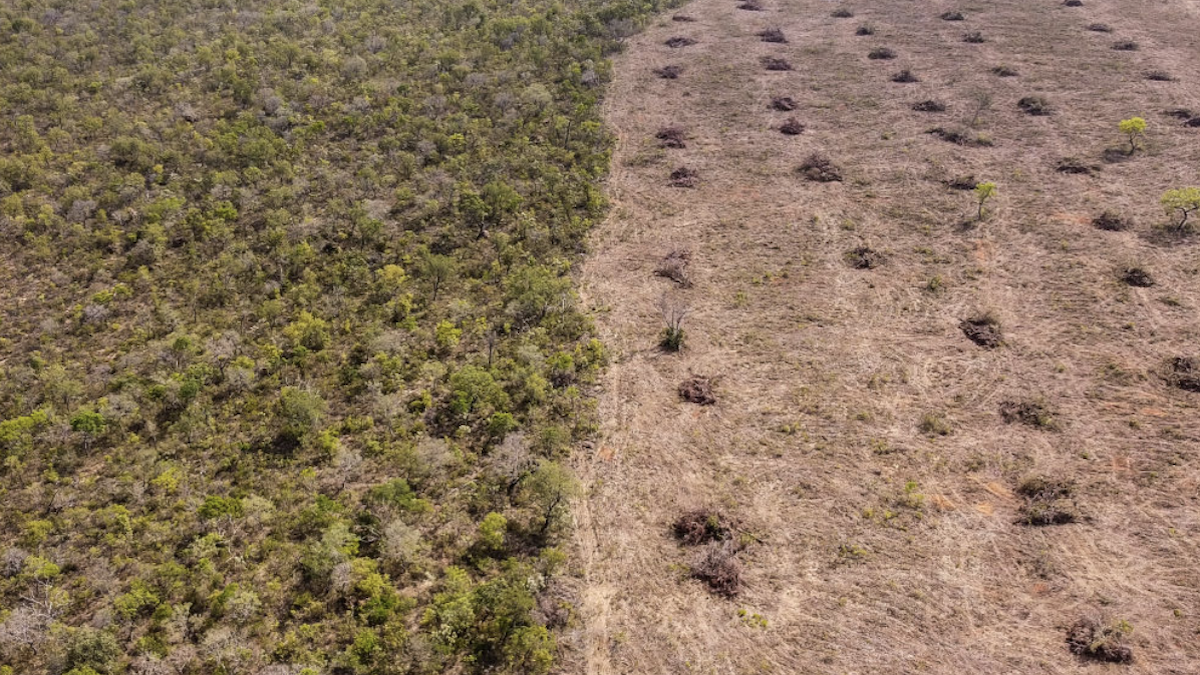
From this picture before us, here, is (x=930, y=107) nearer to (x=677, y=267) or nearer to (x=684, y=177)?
(x=684, y=177)

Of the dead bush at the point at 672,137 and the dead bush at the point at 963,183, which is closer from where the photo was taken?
the dead bush at the point at 963,183

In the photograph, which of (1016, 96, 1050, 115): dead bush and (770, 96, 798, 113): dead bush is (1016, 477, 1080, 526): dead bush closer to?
(770, 96, 798, 113): dead bush

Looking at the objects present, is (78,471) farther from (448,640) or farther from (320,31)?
(320,31)

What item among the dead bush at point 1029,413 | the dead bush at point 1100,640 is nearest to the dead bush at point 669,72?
the dead bush at point 1029,413

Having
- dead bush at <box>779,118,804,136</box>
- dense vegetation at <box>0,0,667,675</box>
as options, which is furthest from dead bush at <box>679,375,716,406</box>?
dead bush at <box>779,118,804,136</box>

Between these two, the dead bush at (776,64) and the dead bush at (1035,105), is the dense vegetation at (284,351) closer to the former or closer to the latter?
the dead bush at (776,64)

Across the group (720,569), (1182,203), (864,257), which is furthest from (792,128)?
(720,569)

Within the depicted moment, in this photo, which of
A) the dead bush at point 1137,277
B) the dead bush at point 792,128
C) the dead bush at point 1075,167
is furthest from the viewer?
the dead bush at point 792,128
